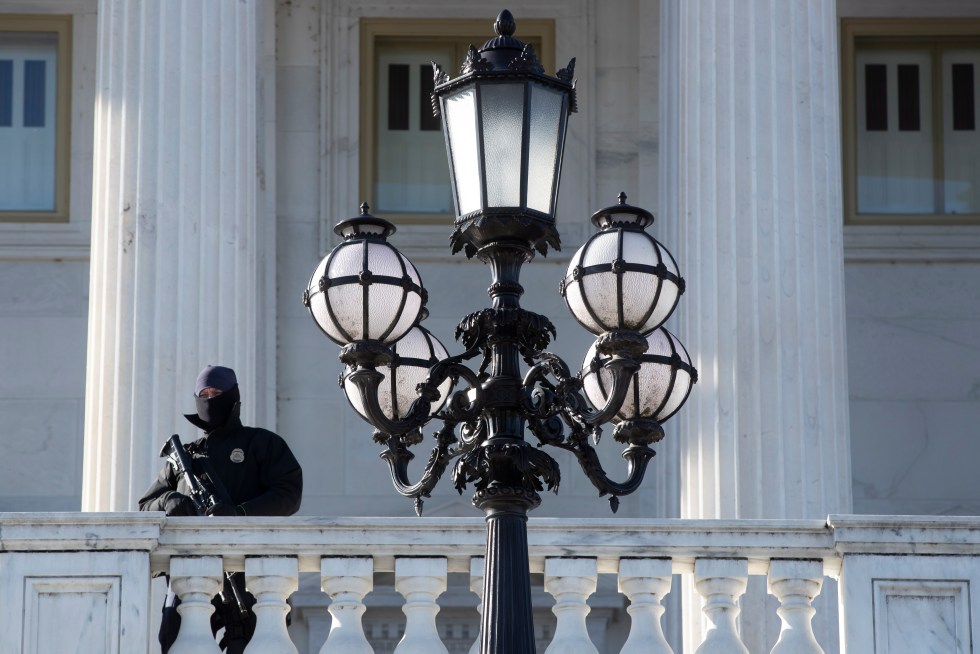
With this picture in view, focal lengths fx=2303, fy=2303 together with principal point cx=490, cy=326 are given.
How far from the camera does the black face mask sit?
12492 mm

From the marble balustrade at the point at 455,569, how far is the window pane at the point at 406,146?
11.4 m

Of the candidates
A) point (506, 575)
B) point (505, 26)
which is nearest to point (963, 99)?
point (505, 26)

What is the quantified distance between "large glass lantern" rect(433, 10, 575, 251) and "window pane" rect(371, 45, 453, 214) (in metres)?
12.2

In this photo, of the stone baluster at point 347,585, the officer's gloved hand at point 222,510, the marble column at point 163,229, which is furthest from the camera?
the marble column at point 163,229

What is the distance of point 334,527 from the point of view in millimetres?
11109

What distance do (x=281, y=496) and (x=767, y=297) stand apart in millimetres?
6188

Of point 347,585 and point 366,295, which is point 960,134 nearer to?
point 366,295

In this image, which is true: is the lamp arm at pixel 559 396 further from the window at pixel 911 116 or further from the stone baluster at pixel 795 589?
the window at pixel 911 116

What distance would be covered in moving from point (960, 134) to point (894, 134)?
2.10ft

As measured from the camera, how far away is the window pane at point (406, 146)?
22.4 meters

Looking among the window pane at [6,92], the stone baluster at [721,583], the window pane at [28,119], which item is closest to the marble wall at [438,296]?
the window pane at [28,119]

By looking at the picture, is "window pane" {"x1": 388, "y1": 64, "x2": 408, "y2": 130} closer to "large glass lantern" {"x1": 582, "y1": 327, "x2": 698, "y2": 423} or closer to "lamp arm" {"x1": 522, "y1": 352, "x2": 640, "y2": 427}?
"large glass lantern" {"x1": 582, "y1": 327, "x2": 698, "y2": 423}

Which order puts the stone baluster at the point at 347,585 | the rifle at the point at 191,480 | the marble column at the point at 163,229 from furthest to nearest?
the marble column at the point at 163,229 < the rifle at the point at 191,480 < the stone baluster at the point at 347,585

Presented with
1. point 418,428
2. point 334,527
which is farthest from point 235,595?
point 418,428
